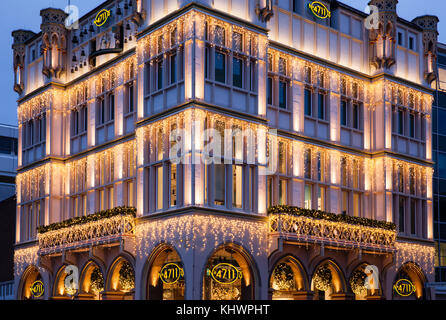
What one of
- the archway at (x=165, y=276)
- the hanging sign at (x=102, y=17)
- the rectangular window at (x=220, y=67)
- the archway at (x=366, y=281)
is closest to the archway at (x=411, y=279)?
the archway at (x=366, y=281)

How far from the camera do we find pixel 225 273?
36188 millimetres

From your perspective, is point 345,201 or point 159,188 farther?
point 345,201

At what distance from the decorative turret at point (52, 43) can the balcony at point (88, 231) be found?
999 cm

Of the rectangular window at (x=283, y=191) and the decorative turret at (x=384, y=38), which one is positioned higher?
the decorative turret at (x=384, y=38)

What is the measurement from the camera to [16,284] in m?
48.6

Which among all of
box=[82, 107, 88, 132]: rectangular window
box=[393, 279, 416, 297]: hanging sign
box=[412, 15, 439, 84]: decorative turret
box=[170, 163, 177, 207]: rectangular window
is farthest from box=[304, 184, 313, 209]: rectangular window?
box=[82, 107, 88, 132]: rectangular window

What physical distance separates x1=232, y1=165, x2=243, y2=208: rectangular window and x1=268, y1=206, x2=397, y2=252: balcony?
5.71ft

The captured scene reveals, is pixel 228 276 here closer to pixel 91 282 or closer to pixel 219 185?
pixel 219 185

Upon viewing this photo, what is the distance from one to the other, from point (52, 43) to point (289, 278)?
21.1 metres

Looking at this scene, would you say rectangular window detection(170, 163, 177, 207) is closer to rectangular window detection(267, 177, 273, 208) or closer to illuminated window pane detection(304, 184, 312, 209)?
rectangular window detection(267, 177, 273, 208)

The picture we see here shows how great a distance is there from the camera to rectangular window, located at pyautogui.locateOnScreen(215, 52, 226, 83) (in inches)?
1473

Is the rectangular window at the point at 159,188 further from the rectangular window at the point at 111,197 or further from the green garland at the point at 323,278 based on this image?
the green garland at the point at 323,278

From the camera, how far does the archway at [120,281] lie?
133 ft

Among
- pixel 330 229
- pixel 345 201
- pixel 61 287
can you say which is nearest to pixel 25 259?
pixel 61 287
